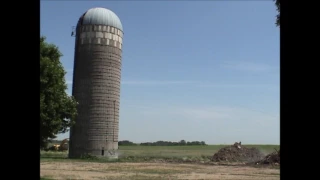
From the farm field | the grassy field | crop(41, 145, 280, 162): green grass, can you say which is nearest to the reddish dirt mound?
crop(41, 145, 280, 162): green grass

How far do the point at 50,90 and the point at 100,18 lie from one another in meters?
19.8

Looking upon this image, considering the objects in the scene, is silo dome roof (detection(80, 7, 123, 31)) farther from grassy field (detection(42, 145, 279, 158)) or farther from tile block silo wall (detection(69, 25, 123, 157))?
grassy field (detection(42, 145, 279, 158))

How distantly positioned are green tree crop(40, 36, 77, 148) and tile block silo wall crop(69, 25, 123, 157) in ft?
40.7

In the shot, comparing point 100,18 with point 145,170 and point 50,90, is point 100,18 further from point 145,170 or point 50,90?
point 145,170

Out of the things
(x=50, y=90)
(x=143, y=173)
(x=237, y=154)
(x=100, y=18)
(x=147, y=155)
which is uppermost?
(x=100, y=18)

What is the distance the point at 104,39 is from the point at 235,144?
26815 millimetres

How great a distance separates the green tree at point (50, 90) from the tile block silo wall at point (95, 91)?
12.4 m

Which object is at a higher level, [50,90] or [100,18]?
[100,18]

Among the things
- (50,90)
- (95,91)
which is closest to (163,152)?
(95,91)

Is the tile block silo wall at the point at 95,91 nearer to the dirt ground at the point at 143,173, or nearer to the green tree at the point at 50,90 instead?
the green tree at the point at 50,90

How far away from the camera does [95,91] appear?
154 feet

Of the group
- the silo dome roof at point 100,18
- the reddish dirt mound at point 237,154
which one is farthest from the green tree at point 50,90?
the reddish dirt mound at point 237,154
